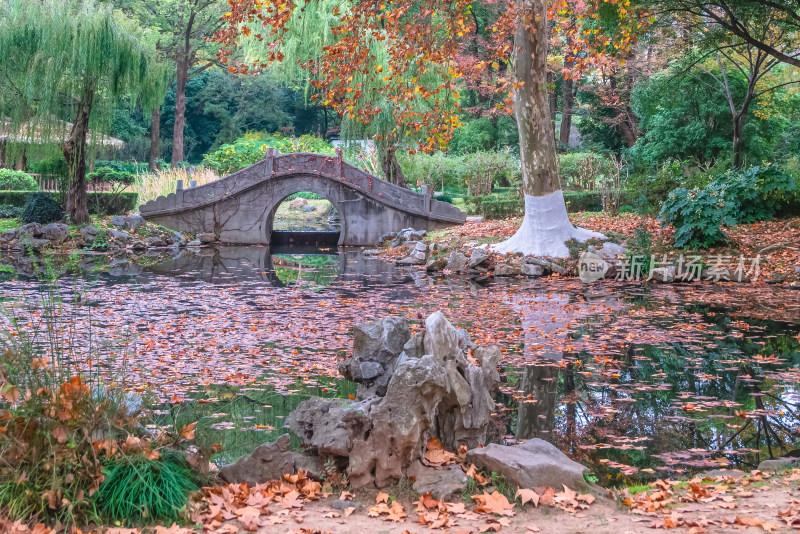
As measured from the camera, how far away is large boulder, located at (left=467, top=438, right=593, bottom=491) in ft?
13.4

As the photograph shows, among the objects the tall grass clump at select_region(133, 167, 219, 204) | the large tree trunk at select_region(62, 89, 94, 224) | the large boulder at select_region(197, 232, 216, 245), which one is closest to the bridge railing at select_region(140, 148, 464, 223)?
the large boulder at select_region(197, 232, 216, 245)

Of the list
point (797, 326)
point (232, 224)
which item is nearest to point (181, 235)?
point (232, 224)

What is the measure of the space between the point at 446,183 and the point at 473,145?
4.45 meters

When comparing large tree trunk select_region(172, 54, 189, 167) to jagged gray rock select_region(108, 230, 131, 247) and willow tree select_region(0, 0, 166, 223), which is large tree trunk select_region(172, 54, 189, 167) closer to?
willow tree select_region(0, 0, 166, 223)

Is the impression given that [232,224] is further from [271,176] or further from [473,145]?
[473,145]

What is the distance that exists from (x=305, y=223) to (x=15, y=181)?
11.8 metres

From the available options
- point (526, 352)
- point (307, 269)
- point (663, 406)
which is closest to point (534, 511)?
point (663, 406)

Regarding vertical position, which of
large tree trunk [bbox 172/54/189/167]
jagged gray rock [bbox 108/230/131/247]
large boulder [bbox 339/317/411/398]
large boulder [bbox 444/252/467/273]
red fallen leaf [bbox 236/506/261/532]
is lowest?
red fallen leaf [bbox 236/506/261/532]

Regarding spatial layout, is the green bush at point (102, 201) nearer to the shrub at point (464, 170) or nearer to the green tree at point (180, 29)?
the green tree at point (180, 29)

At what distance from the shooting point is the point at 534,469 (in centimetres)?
410

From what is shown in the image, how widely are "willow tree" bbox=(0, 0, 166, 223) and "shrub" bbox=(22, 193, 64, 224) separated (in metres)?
0.41

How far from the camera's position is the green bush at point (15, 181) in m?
23.9

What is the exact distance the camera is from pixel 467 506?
3965 mm

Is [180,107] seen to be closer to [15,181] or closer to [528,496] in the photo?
[15,181]
